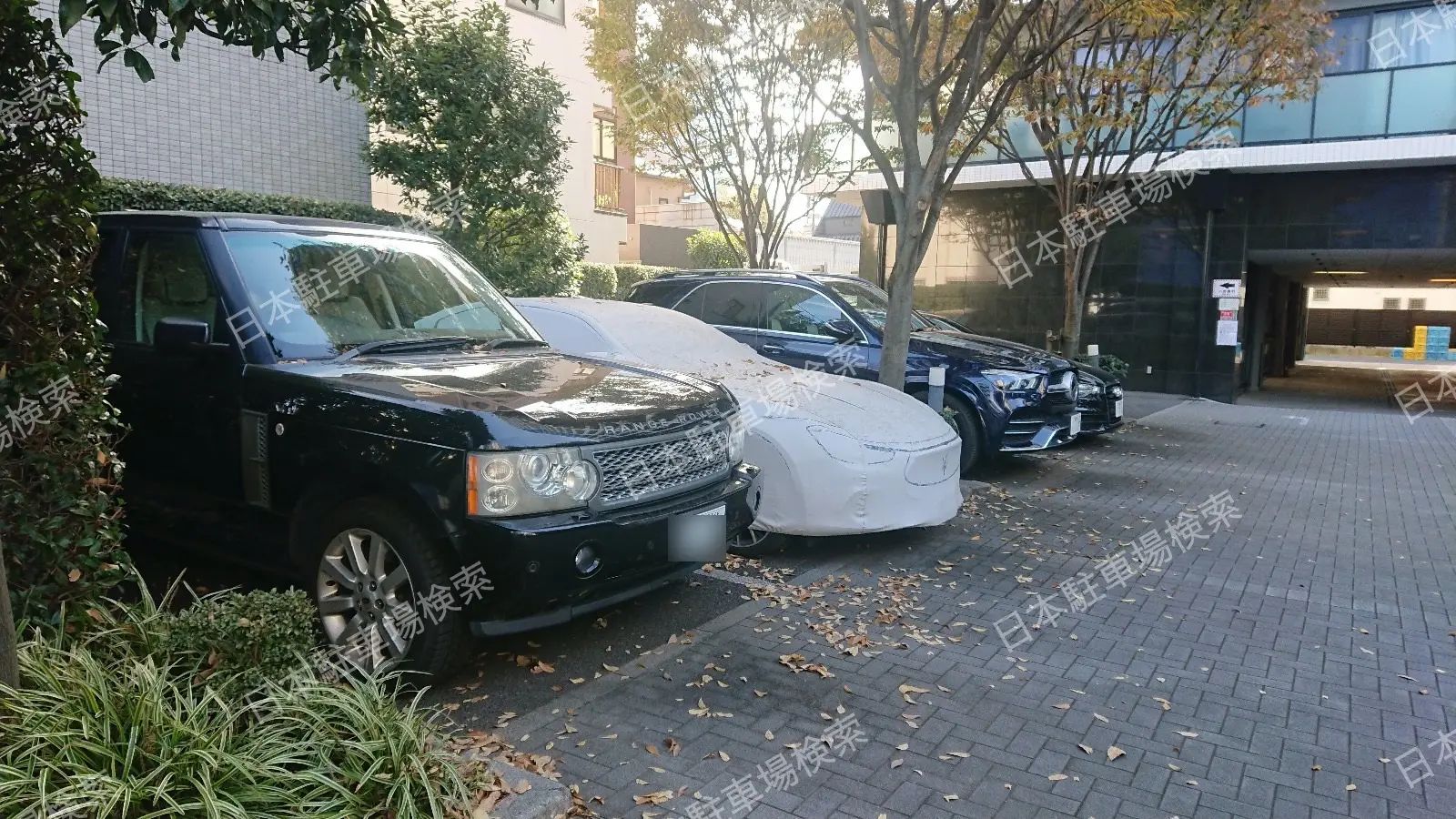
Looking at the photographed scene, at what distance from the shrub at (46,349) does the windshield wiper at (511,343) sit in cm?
180

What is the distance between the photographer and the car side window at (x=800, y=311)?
9.13m

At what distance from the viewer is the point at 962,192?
1997 cm

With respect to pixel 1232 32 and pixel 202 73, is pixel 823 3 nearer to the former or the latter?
pixel 1232 32

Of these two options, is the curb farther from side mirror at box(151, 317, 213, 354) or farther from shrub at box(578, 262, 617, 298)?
shrub at box(578, 262, 617, 298)

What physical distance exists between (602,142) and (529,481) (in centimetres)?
1932

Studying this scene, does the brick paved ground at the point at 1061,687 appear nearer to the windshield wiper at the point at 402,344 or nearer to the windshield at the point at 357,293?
the windshield wiper at the point at 402,344

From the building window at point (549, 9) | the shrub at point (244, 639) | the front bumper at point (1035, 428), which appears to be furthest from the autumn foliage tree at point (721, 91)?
the shrub at point (244, 639)

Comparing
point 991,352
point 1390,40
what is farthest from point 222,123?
point 1390,40

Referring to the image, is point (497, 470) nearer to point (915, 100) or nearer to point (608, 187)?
point (915, 100)

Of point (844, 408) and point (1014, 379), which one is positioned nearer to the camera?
point (844, 408)

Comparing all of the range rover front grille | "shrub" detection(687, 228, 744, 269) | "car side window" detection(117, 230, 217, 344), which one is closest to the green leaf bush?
the range rover front grille

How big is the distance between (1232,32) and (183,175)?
40.9 ft

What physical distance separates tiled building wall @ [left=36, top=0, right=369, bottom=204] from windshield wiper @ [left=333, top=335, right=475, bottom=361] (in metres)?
7.42

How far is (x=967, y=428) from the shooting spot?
341 inches
